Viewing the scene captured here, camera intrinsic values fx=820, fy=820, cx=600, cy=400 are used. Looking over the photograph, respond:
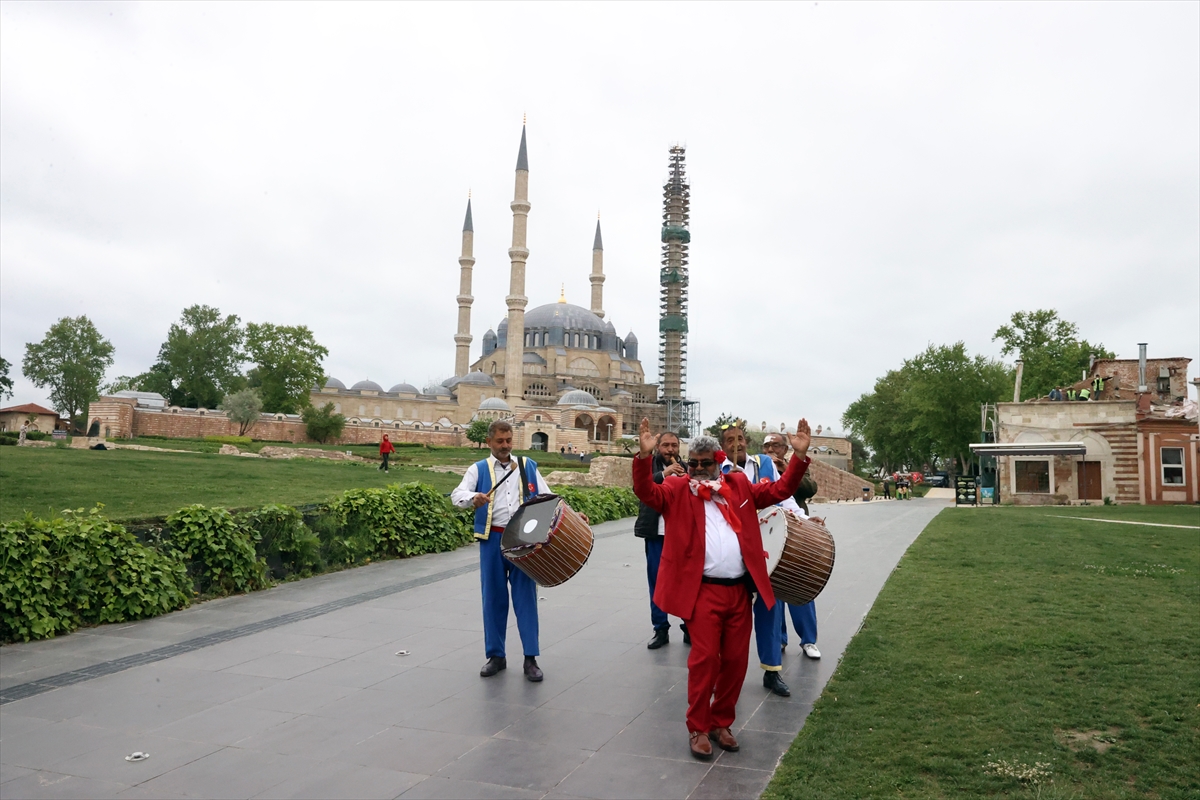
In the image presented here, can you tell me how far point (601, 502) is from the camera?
17547 millimetres

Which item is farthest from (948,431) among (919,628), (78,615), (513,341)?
(78,615)

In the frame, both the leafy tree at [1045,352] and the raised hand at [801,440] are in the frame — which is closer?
the raised hand at [801,440]

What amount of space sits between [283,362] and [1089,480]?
4740 centimetres

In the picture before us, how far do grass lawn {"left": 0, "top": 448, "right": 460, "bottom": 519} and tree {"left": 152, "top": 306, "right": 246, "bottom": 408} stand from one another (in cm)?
4217

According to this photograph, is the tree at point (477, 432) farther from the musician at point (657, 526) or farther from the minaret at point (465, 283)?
the musician at point (657, 526)

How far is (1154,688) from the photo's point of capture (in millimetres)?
4738

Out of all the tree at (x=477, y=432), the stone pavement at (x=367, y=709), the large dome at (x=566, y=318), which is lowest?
the stone pavement at (x=367, y=709)

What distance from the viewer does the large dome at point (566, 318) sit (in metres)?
79.9

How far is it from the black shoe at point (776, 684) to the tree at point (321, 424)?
50.5m

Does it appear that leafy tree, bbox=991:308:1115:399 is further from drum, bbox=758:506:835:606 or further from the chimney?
drum, bbox=758:506:835:606

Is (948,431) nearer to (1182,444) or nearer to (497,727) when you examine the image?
(1182,444)

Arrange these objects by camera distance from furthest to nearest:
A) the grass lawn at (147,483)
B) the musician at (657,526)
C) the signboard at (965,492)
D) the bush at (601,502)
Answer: the signboard at (965,492) < the bush at (601,502) < the grass lawn at (147,483) < the musician at (657,526)

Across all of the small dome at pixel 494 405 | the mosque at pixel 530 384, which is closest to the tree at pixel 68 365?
the mosque at pixel 530 384

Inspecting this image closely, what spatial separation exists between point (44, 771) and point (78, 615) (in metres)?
3.20
